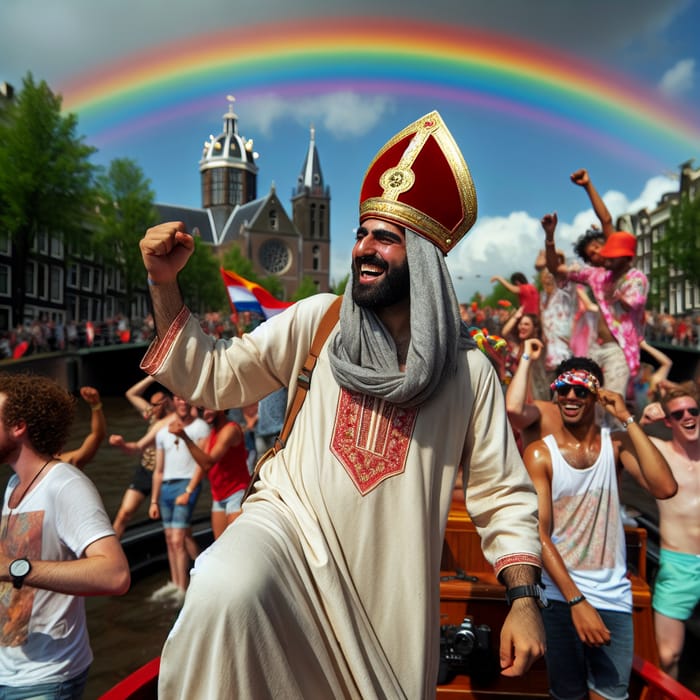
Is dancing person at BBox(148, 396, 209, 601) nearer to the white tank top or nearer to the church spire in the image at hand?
the white tank top

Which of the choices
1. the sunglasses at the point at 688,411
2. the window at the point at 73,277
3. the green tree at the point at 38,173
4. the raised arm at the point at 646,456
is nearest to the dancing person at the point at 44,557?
the raised arm at the point at 646,456

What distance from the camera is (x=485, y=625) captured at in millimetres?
3670

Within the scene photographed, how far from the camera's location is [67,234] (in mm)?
31922

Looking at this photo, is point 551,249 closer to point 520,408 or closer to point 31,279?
point 520,408

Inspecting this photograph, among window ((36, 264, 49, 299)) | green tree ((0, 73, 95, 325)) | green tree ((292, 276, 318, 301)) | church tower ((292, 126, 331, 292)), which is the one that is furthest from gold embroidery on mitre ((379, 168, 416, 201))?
church tower ((292, 126, 331, 292))

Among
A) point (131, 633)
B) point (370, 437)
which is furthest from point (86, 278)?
point (370, 437)

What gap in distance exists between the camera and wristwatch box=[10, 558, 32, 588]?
247cm

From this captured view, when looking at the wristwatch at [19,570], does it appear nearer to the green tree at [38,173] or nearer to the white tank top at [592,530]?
the white tank top at [592,530]

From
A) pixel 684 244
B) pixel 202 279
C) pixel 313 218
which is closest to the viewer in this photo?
pixel 684 244

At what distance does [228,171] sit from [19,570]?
129 m

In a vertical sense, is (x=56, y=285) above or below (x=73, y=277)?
below

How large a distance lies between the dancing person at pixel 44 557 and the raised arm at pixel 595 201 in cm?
445

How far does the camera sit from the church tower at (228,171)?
12475cm

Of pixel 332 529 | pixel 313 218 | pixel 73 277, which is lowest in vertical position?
pixel 332 529
